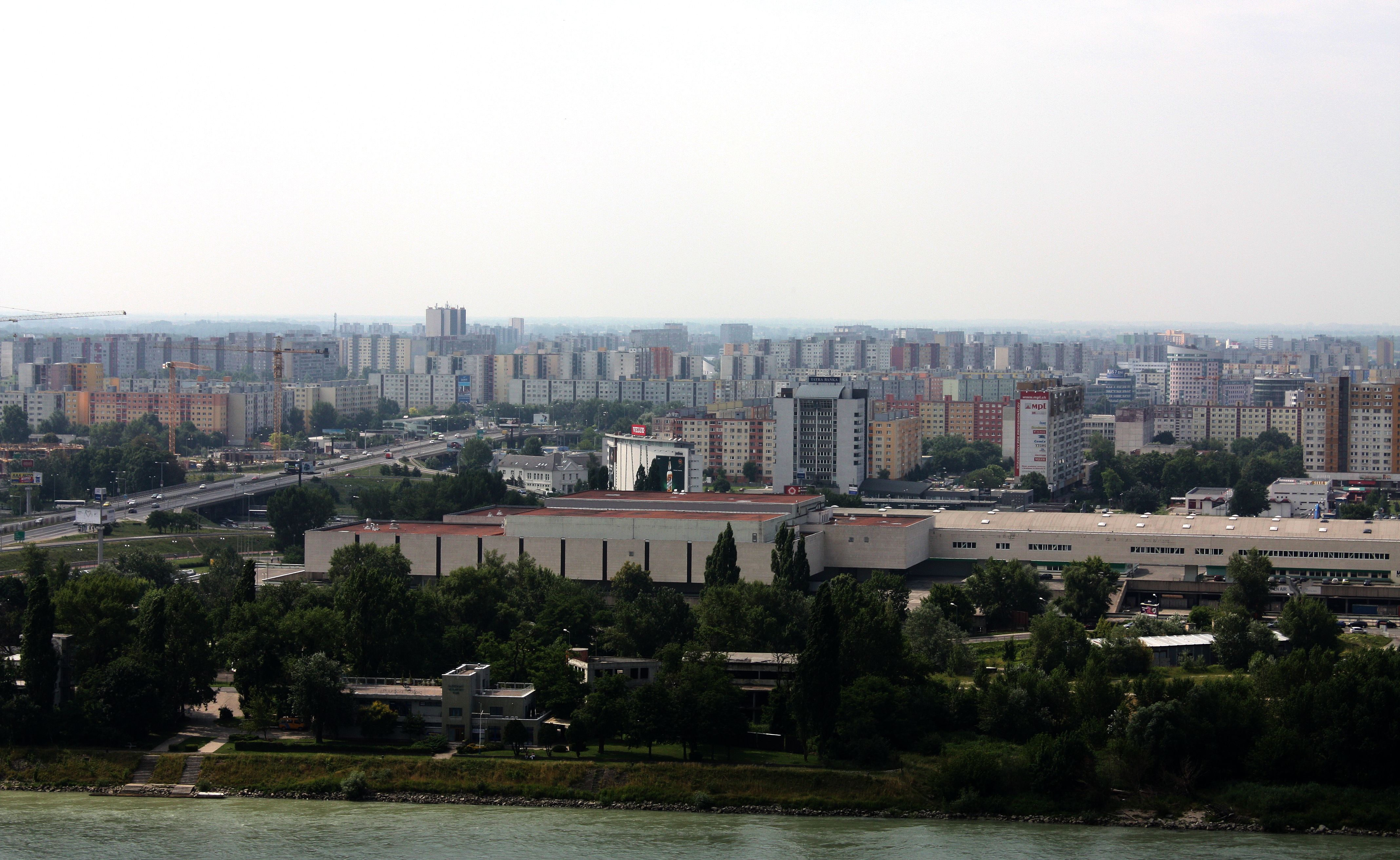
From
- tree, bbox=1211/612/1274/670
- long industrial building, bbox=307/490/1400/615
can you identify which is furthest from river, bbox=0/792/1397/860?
long industrial building, bbox=307/490/1400/615

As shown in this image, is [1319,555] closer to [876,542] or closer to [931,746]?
[876,542]

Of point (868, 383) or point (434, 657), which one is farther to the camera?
point (868, 383)

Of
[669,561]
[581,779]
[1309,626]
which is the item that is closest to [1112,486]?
[669,561]

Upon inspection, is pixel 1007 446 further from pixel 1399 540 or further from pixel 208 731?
pixel 208 731

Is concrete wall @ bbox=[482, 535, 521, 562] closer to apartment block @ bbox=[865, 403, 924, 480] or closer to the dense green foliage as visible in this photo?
the dense green foliage

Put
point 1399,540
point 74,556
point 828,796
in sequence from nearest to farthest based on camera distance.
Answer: point 828,796, point 1399,540, point 74,556

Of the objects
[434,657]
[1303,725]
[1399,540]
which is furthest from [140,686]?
[1399,540]
